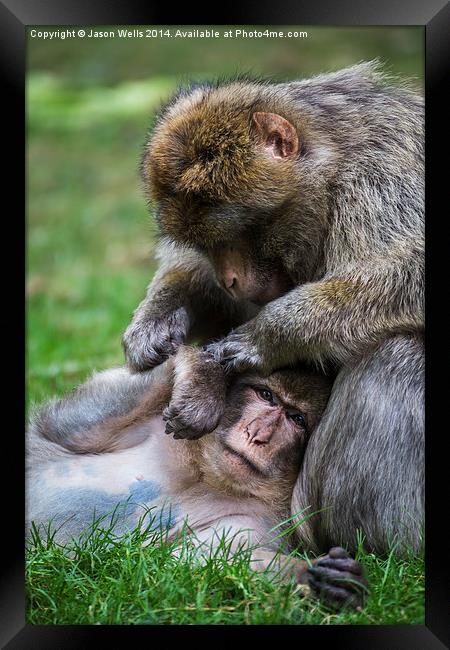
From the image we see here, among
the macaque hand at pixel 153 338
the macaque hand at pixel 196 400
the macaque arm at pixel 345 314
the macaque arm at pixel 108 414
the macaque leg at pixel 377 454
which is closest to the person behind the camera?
the macaque leg at pixel 377 454

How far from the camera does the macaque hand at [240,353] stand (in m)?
5.52

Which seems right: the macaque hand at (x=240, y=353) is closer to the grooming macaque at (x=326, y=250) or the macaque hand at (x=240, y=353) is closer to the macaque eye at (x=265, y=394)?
the grooming macaque at (x=326, y=250)

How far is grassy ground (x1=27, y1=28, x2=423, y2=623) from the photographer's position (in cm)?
447

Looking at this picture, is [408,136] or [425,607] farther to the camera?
[408,136]

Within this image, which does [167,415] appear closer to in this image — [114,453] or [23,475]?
[114,453]

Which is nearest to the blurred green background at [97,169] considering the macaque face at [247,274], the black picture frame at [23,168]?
the macaque face at [247,274]

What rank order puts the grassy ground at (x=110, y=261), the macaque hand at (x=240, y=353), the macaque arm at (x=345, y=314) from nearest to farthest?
the grassy ground at (x=110, y=261)
the macaque arm at (x=345, y=314)
the macaque hand at (x=240, y=353)

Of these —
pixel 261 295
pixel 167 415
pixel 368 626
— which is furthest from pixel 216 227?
pixel 368 626

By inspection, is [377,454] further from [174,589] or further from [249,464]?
[174,589]

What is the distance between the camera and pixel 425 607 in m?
4.37

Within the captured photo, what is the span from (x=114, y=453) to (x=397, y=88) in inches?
118

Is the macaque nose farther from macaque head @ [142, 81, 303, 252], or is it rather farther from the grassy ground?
macaque head @ [142, 81, 303, 252]

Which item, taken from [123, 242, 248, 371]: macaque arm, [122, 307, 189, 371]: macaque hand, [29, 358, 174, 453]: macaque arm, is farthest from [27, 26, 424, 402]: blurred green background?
[29, 358, 174, 453]: macaque arm

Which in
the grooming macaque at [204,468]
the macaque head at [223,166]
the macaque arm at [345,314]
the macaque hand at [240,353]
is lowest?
the grooming macaque at [204,468]
